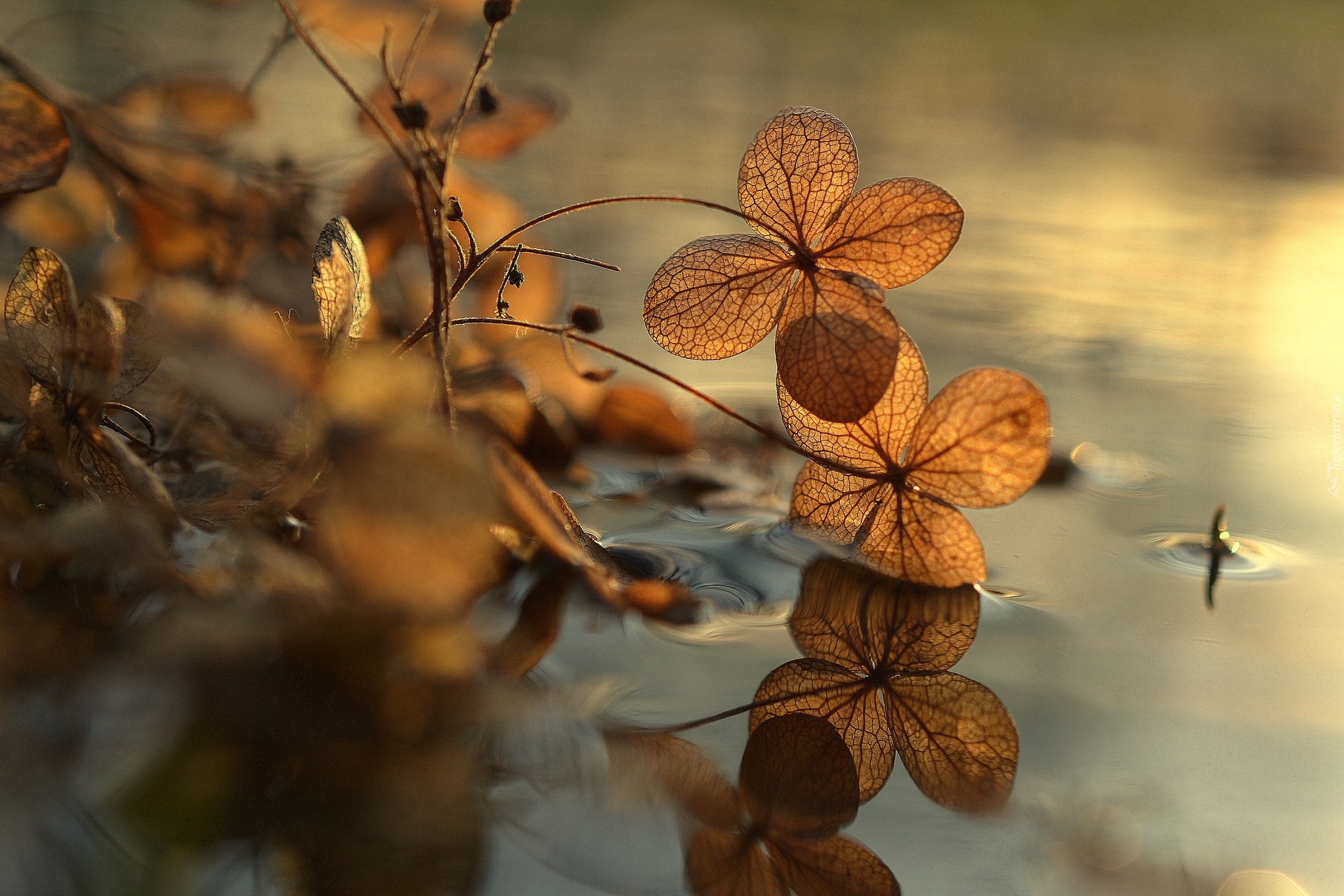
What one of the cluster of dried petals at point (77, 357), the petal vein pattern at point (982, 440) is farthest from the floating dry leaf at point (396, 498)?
the petal vein pattern at point (982, 440)

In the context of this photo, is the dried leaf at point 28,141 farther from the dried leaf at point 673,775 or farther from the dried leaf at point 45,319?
the dried leaf at point 673,775

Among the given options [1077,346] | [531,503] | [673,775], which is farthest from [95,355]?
[1077,346]

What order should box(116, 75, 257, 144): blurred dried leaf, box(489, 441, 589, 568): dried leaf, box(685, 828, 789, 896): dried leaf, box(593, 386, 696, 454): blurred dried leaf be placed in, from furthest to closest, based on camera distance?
box(116, 75, 257, 144): blurred dried leaf < box(593, 386, 696, 454): blurred dried leaf < box(489, 441, 589, 568): dried leaf < box(685, 828, 789, 896): dried leaf

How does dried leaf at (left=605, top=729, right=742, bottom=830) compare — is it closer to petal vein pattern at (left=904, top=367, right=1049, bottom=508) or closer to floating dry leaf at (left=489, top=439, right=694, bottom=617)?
floating dry leaf at (left=489, top=439, right=694, bottom=617)

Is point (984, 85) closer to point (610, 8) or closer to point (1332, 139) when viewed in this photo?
point (1332, 139)

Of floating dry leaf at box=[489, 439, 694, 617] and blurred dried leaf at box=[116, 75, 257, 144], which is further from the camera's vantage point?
blurred dried leaf at box=[116, 75, 257, 144]

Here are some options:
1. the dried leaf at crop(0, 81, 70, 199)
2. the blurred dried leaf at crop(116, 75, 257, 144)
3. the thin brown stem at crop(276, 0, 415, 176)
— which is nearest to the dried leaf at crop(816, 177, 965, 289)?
the thin brown stem at crop(276, 0, 415, 176)

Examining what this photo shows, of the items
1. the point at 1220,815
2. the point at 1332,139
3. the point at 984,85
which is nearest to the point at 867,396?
the point at 1220,815

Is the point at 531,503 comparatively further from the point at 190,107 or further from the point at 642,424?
the point at 190,107
